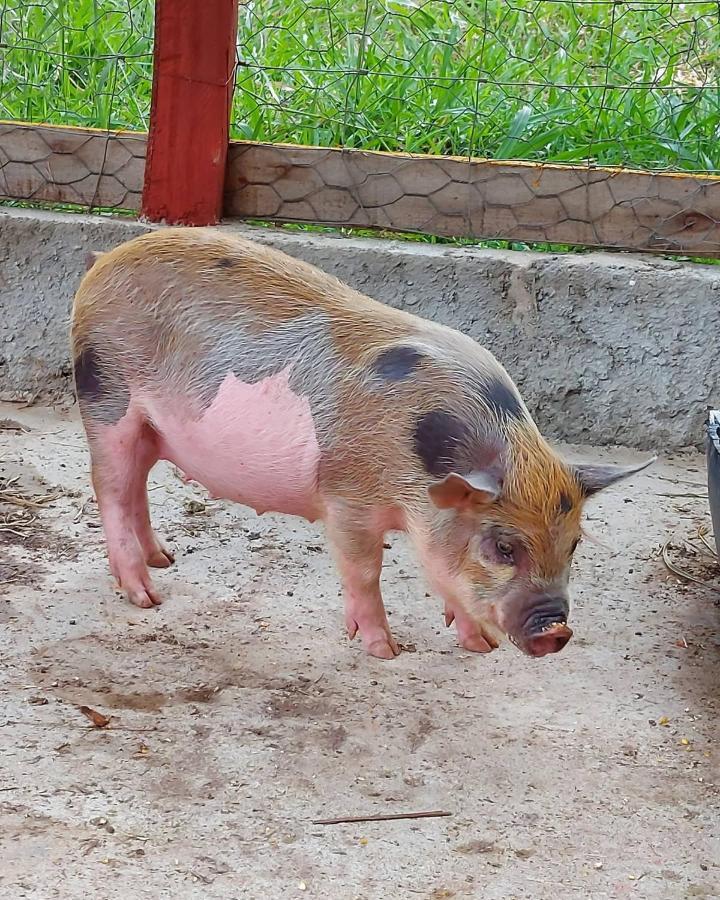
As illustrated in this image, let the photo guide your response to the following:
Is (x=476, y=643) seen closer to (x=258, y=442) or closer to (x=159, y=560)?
(x=258, y=442)

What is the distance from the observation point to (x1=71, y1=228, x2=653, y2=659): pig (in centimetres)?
287

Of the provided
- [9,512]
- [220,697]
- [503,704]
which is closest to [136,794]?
[220,697]

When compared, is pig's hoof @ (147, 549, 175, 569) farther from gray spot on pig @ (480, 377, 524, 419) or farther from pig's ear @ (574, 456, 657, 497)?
pig's ear @ (574, 456, 657, 497)

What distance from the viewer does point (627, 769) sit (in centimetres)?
299

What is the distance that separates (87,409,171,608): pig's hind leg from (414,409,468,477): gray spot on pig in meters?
0.85

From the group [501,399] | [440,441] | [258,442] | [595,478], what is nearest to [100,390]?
[258,442]

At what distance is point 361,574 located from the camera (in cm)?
312

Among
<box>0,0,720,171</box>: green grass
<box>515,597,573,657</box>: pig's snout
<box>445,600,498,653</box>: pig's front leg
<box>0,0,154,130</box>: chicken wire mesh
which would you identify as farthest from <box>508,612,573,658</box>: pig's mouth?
<box>0,0,154,130</box>: chicken wire mesh

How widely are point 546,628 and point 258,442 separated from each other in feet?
2.87

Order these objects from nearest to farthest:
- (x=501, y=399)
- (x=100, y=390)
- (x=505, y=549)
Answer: (x=505, y=549) → (x=501, y=399) → (x=100, y=390)

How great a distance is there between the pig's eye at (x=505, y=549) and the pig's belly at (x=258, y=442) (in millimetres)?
522

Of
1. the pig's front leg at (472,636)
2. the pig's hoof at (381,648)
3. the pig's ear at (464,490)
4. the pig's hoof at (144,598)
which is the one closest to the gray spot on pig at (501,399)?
the pig's ear at (464,490)


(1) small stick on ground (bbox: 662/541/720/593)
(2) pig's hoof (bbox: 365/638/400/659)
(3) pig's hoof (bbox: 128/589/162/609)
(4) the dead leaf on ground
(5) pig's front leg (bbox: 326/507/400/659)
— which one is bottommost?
(4) the dead leaf on ground

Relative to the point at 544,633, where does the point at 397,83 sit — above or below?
above
